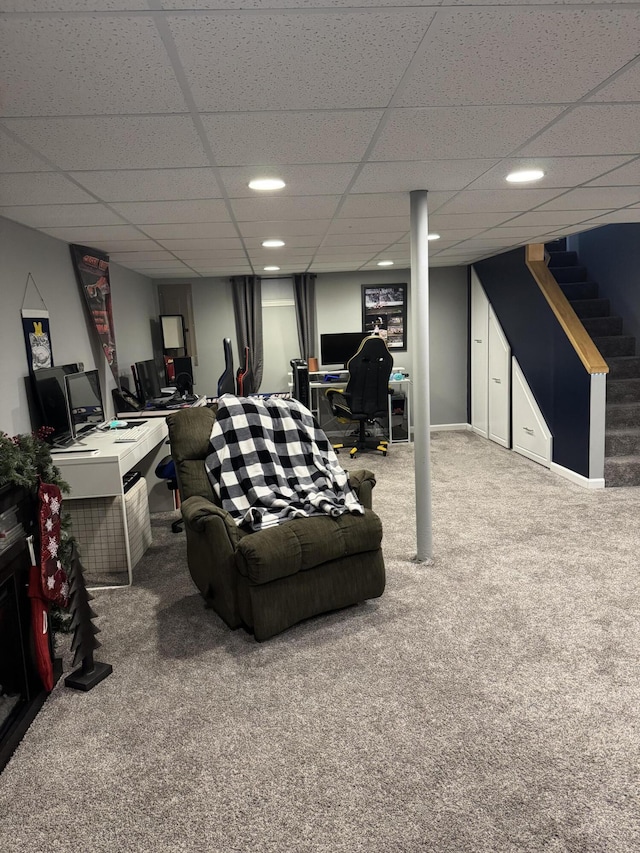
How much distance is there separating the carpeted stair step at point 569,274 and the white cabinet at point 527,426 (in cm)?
128

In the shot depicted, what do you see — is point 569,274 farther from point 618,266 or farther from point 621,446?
point 621,446

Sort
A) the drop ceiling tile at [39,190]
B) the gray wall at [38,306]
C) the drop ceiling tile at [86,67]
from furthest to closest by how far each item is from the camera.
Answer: the gray wall at [38,306], the drop ceiling tile at [39,190], the drop ceiling tile at [86,67]

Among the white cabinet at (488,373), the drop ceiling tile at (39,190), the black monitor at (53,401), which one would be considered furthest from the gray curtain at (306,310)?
the drop ceiling tile at (39,190)

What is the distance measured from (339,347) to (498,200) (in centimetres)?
401

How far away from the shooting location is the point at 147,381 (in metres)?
5.72

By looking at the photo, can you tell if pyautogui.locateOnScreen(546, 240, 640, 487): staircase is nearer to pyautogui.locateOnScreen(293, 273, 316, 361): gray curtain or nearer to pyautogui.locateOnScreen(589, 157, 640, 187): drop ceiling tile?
pyautogui.locateOnScreen(589, 157, 640, 187): drop ceiling tile

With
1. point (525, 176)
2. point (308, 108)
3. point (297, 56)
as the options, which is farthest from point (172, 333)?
point (297, 56)

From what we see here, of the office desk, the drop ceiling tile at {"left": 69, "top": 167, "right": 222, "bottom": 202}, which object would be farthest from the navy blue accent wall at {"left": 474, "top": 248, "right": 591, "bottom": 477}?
the office desk

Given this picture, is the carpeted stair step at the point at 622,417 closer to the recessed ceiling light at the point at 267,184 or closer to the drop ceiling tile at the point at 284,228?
the drop ceiling tile at the point at 284,228

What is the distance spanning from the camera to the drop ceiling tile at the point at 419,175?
281cm

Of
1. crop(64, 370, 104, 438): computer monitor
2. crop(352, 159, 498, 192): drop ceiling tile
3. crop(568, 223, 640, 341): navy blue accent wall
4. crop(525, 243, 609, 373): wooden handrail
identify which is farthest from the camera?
crop(568, 223, 640, 341): navy blue accent wall

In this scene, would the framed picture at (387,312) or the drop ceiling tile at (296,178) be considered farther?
the framed picture at (387,312)

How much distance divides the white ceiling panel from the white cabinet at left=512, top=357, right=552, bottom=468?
92.6 inches

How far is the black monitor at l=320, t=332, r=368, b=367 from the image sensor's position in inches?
296
